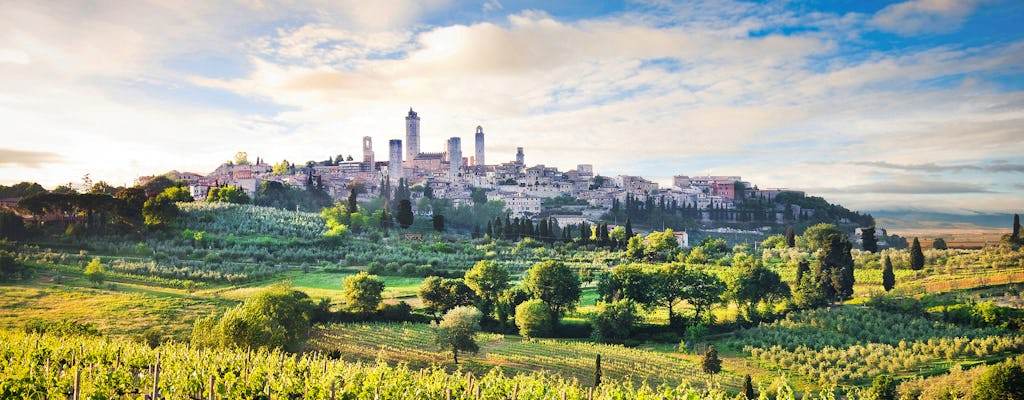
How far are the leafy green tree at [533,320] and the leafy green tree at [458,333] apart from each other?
3.40 m

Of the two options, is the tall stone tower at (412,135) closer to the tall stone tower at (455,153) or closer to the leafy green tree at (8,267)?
the tall stone tower at (455,153)

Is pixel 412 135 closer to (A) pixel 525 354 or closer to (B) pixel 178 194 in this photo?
(B) pixel 178 194

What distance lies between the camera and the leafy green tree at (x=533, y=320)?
20438 millimetres

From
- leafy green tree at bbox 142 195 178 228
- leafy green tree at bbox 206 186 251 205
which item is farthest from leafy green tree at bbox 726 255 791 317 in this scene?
leafy green tree at bbox 206 186 251 205

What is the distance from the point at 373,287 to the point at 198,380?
39.3ft

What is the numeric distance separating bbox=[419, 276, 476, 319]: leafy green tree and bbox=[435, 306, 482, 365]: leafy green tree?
418cm

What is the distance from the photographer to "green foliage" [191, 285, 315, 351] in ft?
47.4

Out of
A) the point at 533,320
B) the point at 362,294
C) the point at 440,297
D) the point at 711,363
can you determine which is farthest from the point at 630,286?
the point at 362,294

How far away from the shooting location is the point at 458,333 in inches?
671

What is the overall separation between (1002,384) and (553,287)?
43.5 feet

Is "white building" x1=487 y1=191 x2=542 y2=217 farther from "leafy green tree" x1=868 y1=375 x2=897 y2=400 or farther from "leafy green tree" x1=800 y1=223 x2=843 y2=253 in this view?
"leafy green tree" x1=868 y1=375 x2=897 y2=400

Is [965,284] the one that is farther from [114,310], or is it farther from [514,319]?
[114,310]

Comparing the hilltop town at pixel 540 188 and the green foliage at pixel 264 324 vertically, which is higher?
the hilltop town at pixel 540 188

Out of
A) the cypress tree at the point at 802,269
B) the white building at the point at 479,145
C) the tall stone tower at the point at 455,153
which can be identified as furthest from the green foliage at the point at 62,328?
the white building at the point at 479,145
